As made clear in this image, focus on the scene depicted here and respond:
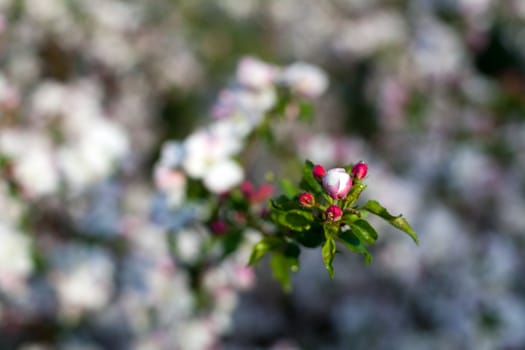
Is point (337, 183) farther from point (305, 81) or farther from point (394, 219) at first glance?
point (305, 81)

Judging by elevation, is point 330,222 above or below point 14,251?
below

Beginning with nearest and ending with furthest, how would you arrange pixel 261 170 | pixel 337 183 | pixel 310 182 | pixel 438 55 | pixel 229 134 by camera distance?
pixel 337 183
pixel 310 182
pixel 229 134
pixel 438 55
pixel 261 170

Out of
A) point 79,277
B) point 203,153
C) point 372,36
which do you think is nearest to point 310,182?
point 203,153

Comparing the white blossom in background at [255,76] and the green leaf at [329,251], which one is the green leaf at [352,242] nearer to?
the green leaf at [329,251]

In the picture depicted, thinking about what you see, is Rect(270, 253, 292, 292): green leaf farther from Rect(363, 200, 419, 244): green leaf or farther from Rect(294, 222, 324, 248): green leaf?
Rect(363, 200, 419, 244): green leaf

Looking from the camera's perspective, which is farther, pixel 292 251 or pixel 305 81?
pixel 305 81
